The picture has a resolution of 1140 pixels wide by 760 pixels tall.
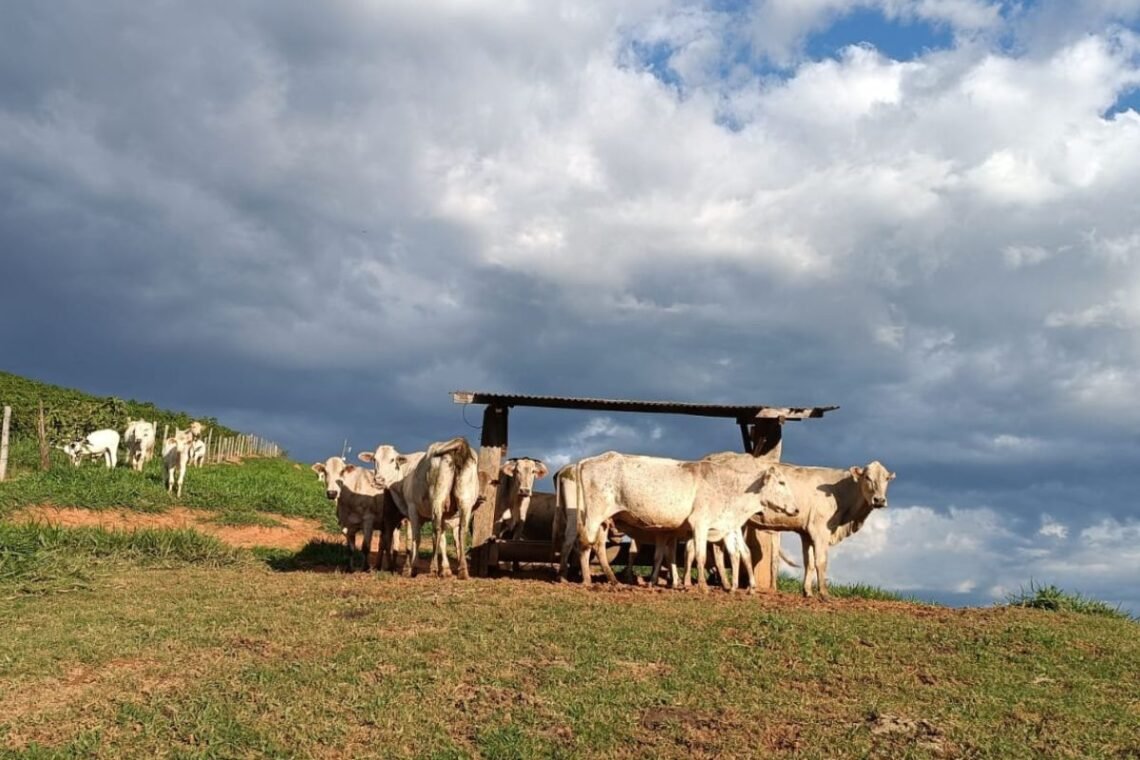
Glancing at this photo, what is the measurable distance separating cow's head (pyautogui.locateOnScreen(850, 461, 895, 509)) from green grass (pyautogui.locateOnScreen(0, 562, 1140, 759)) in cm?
315

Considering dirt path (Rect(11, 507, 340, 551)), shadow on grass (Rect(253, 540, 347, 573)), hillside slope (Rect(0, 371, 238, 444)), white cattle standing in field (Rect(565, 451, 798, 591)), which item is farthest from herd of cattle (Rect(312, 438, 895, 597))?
hillside slope (Rect(0, 371, 238, 444))

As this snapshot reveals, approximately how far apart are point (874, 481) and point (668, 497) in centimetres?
381

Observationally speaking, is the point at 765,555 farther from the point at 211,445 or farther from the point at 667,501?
the point at 211,445

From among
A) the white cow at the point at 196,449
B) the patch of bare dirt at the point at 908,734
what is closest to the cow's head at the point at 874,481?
the patch of bare dirt at the point at 908,734

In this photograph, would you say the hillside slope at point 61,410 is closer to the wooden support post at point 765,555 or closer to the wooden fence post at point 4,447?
the wooden fence post at point 4,447

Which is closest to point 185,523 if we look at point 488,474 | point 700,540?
point 488,474

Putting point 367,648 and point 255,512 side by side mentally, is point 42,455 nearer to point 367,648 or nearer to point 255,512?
point 255,512

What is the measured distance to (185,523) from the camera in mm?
24094

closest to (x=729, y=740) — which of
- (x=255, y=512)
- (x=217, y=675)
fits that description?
(x=217, y=675)

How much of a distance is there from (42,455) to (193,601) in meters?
21.2

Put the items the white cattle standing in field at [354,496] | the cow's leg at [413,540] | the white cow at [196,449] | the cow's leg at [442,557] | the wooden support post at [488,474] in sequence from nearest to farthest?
the cow's leg at [442,557]
the cow's leg at [413,540]
the wooden support post at [488,474]
the white cattle standing in field at [354,496]
the white cow at [196,449]

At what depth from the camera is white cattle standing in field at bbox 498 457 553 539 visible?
17609 millimetres

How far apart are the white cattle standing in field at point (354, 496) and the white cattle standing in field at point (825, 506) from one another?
297 inches

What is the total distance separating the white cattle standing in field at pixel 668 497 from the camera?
15445 mm
